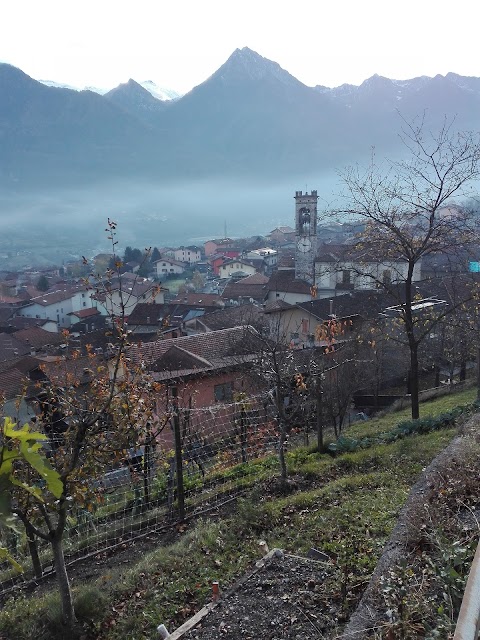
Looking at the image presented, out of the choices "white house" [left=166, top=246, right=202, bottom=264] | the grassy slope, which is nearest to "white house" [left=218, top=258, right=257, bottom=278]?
"white house" [left=166, top=246, right=202, bottom=264]

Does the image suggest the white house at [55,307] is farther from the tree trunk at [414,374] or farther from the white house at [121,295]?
the white house at [121,295]

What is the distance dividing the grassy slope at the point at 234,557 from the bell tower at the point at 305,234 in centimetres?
3996

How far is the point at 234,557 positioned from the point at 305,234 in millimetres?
43891

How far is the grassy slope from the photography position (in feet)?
14.2

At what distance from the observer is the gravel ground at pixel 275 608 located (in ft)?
12.0

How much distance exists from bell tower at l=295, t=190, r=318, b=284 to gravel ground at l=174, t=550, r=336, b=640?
41.7m

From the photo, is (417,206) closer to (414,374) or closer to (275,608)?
(414,374)

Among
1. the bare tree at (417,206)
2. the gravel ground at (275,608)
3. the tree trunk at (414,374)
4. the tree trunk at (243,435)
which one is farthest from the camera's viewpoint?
the tree trunk at (414,374)

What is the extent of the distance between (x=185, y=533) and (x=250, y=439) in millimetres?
2312

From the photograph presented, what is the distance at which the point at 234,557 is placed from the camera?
16.5 ft

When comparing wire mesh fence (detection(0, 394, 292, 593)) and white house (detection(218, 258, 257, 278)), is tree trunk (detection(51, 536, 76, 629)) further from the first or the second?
white house (detection(218, 258, 257, 278))

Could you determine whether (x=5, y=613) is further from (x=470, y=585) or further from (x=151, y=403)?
(x=470, y=585)

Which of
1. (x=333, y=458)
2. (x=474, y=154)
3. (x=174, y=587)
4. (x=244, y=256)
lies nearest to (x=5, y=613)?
(x=174, y=587)

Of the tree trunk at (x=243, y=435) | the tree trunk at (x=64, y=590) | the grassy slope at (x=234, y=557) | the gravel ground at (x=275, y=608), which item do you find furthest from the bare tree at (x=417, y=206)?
the tree trunk at (x=64, y=590)
